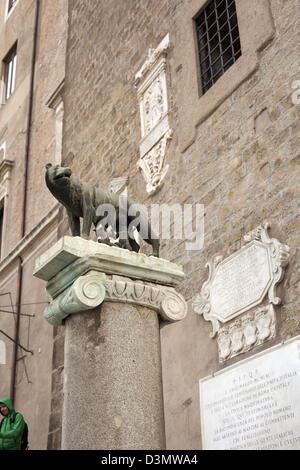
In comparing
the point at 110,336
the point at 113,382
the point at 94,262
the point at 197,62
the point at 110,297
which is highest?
the point at 197,62

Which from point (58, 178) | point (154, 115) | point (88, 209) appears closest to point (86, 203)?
point (88, 209)

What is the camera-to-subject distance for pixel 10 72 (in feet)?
56.1

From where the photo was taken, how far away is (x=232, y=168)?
727 centimetres

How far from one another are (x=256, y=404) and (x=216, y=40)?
15.5ft

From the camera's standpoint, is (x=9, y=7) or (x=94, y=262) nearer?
(x=94, y=262)

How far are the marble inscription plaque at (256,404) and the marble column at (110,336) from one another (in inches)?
65.6

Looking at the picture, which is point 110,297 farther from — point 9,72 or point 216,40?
point 9,72

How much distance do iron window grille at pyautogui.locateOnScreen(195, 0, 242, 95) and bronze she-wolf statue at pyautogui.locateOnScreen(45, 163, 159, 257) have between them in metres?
3.50

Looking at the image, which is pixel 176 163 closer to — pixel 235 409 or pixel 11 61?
pixel 235 409

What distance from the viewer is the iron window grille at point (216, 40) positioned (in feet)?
26.4

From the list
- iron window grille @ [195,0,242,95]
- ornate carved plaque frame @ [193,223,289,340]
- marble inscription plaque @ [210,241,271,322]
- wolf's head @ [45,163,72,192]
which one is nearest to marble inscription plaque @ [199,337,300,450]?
ornate carved plaque frame @ [193,223,289,340]

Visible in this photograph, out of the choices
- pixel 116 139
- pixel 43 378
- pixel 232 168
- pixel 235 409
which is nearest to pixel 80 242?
pixel 235 409

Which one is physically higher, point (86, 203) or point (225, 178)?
point (225, 178)
